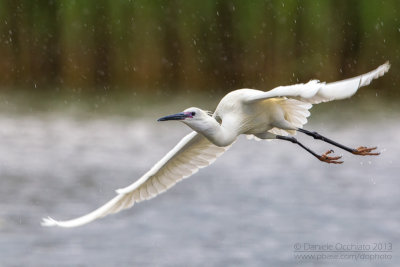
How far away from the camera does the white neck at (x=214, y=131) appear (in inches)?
333

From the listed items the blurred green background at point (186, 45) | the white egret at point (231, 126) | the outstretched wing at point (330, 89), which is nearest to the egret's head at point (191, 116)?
the white egret at point (231, 126)

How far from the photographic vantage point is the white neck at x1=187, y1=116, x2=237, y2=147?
27.8 ft

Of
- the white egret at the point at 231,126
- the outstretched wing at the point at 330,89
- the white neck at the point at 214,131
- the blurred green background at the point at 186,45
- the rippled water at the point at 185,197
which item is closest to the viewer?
the outstretched wing at the point at 330,89

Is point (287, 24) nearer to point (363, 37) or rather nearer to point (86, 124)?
point (363, 37)

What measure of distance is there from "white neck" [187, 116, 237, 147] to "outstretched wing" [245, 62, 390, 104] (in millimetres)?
438

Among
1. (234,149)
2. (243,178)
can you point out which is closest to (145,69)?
(234,149)

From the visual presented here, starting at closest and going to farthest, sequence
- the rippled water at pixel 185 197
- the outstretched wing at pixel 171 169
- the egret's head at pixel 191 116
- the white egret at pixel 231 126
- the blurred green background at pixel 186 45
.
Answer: the white egret at pixel 231 126 < the egret's head at pixel 191 116 < the outstretched wing at pixel 171 169 < the rippled water at pixel 185 197 < the blurred green background at pixel 186 45

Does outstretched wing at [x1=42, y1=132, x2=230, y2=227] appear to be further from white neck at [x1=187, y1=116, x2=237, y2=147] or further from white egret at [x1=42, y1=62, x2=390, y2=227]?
white neck at [x1=187, y1=116, x2=237, y2=147]

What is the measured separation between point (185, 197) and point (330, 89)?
10.4 metres

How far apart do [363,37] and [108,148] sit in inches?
193

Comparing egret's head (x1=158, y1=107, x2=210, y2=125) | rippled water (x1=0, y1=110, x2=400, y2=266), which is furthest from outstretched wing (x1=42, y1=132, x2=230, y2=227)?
rippled water (x1=0, y1=110, x2=400, y2=266)

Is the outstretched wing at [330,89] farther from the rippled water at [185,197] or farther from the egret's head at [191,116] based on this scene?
the rippled water at [185,197]

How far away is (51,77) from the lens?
24.6m

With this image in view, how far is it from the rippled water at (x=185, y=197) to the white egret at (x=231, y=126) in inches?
204
